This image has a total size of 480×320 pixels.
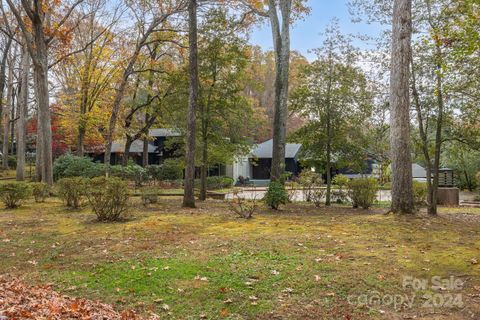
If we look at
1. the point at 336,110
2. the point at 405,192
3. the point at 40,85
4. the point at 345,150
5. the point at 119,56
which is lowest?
the point at 405,192

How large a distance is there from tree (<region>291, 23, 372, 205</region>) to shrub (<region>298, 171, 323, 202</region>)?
0.63 metres

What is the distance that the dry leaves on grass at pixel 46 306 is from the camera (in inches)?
133

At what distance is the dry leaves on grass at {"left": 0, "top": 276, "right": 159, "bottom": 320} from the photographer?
11.1 ft

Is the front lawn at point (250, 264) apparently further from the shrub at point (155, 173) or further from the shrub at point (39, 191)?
the shrub at point (155, 173)

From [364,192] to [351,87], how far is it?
149 inches

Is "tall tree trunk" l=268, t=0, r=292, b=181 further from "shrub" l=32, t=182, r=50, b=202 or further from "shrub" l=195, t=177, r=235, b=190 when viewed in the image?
"shrub" l=195, t=177, r=235, b=190

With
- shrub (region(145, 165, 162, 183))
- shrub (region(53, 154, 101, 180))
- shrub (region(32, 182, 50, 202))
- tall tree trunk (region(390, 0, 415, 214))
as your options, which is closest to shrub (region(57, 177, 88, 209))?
shrub (region(32, 182, 50, 202))

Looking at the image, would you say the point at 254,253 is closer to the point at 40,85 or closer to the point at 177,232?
the point at 177,232

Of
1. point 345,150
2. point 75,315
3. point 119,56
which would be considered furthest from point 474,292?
point 119,56

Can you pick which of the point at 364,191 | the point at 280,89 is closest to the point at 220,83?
the point at 280,89

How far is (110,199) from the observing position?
9.19 meters

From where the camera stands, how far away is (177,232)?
7.98m

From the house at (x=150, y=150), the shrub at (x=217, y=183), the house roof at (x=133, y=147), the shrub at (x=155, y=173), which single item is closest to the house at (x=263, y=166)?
the shrub at (x=217, y=183)

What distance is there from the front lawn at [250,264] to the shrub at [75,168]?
44.2ft
